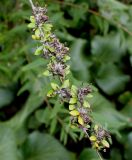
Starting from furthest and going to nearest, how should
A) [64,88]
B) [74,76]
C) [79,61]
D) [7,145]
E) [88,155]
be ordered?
[79,61], [74,76], [88,155], [7,145], [64,88]

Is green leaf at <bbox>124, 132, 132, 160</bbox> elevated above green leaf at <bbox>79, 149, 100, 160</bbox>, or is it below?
below

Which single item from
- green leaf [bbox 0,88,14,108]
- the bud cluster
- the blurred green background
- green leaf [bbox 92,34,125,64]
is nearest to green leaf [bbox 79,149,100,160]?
the blurred green background

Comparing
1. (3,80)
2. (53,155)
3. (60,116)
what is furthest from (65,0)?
(53,155)

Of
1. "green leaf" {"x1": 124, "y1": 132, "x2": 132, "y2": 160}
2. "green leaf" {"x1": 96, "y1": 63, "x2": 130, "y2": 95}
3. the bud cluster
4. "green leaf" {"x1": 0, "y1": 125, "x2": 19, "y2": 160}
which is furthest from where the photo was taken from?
"green leaf" {"x1": 96, "y1": 63, "x2": 130, "y2": 95}

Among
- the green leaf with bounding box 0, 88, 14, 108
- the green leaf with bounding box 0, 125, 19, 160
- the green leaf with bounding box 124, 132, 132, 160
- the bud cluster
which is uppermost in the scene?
the bud cluster

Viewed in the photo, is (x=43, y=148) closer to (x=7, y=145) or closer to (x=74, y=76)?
(x=7, y=145)

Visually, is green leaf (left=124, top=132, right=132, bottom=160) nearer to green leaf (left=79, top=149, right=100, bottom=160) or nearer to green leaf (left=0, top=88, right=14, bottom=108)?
green leaf (left=79, top=149, right=100, bottom=160)

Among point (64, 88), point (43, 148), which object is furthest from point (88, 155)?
point (64, 88)

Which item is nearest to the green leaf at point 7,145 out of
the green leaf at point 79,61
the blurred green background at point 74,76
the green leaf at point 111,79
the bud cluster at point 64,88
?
the blurred green background at point 74,76
